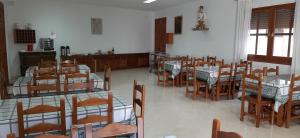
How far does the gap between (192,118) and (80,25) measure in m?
6.86

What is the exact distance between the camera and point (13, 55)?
8125 millimetres

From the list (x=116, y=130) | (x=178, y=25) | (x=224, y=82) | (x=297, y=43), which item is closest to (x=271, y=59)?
(x=297, y=43)

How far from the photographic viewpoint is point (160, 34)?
413 inches

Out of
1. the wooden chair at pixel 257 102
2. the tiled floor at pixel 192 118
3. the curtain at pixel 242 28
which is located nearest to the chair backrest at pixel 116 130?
the tiled floor at pixel 192 118

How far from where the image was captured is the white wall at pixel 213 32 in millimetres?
6633

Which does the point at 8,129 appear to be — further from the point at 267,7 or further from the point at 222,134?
the point at 267,7

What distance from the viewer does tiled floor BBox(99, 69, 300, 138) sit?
3471 millimetres

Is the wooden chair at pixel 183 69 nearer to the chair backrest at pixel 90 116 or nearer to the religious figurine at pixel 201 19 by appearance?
the religious figurine at pixel 201 19

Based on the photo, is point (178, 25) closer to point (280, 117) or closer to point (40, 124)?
point (280, 117)

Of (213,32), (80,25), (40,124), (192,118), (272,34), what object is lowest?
(192,118)

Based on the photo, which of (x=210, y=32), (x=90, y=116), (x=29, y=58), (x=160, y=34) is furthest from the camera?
(x=160, y=34)

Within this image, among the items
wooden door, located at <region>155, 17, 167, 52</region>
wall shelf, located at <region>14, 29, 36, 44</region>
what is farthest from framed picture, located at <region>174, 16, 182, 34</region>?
wall shelf, located at <region>14, 29, 36, 44</region>

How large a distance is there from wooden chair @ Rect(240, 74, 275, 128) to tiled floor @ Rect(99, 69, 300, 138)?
13 centimetres

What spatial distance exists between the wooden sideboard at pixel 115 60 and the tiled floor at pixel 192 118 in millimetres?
3885
